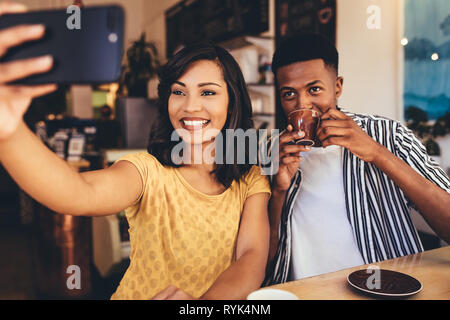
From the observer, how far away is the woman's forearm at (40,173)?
2.41 feet

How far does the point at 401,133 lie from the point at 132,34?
7187 mm

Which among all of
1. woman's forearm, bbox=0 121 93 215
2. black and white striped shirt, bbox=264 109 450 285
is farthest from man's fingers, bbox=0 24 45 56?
black and white striped shirt, bbox=264 109 450 285

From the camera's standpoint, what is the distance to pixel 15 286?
3.20 m

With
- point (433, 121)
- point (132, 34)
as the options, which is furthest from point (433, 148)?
point (132, 34)

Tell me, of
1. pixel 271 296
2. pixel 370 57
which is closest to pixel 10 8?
pixel 271 296

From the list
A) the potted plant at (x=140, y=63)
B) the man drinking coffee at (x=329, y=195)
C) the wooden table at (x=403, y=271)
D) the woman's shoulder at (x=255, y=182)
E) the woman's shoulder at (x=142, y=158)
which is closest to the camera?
the wooden table at (x=403, y=271)

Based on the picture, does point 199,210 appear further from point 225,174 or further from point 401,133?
point 401,133

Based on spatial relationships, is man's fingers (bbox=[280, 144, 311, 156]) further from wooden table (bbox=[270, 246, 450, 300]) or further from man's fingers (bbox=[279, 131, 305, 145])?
wooden table (bbox=[270, 246, 450, 300])

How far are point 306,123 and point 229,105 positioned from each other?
0.97 feet

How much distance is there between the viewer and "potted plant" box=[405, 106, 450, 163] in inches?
94.2

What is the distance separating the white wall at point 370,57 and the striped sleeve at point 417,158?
136cm

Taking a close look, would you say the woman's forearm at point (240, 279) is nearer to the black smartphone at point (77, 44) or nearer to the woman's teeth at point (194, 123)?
the woman's teeth at point (194, 123)

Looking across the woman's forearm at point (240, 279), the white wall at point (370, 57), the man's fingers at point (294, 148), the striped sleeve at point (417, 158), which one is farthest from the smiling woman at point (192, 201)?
the white wall at point (370, 57)

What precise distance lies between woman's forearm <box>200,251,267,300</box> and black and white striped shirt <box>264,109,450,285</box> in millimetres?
385
